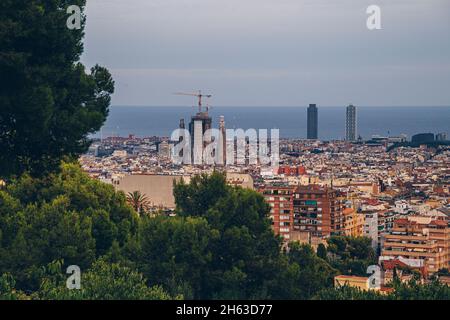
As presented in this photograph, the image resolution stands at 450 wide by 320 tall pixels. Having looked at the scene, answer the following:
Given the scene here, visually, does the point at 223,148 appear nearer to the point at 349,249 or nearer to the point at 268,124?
the point at 349,249

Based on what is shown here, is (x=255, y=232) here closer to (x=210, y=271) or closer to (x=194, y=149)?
(x=210, y=271)

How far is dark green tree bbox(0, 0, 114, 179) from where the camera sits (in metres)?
7.20

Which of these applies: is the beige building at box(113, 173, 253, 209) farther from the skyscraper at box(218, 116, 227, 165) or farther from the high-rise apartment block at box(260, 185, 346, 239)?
the skyscraper at box(218, 116, 227, 165)

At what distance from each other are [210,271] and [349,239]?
1233 centimetres

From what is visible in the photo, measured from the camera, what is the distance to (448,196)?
39438 mm

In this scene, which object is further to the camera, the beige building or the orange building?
the orange building

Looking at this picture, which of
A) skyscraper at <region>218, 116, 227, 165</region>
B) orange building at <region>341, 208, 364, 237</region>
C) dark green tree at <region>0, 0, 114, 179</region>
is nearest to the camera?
dark green tree at <region>0, 0, 114, 179</region>

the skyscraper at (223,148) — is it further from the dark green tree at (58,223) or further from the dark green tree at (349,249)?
the dark green tree at (58,223)

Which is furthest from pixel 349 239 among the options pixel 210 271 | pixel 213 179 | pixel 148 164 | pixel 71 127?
pixel 148 164

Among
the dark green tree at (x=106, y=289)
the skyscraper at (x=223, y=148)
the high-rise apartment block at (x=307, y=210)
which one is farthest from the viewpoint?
the skyscraper at (x=223, y=148)

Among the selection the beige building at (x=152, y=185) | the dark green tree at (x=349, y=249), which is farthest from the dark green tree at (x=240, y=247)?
the beige building at (x=152, y=185)

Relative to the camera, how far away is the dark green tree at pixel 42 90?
7195mm

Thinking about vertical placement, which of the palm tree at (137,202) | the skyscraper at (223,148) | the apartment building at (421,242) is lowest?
the apartment building at (421,242)

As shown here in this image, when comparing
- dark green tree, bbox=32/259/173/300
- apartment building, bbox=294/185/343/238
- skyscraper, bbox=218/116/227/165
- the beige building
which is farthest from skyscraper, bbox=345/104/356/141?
dark green tree, bbox=32/259/173/300
